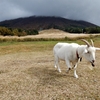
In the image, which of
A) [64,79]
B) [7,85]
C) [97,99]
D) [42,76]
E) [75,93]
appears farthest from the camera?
[42,76]

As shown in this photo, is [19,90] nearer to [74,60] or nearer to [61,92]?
[61,92]

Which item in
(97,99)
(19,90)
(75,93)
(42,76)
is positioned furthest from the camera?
(42,76)

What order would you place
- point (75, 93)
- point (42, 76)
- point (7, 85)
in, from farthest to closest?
point (42, 76) < point (7, 85) < point (75, 93)

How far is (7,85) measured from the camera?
7.97 m

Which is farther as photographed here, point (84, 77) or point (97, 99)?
point (84, 77)

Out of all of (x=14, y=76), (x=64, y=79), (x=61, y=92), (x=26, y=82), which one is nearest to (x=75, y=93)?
(x=61, y=92)

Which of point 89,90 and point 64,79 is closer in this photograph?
point 89,90

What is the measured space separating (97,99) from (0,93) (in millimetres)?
3635

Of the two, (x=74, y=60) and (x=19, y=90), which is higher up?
(x=74, y=60)

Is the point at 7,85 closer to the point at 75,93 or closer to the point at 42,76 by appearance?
the point at 42,76

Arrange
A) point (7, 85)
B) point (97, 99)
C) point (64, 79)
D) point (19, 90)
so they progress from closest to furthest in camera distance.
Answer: point (97, 99) → point (19, 90) → point (7, 85) → point (64, 79)

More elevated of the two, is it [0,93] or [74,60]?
[74,60]

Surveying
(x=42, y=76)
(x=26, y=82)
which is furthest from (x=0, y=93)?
(x=42, y=76)

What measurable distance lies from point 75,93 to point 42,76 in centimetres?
279
